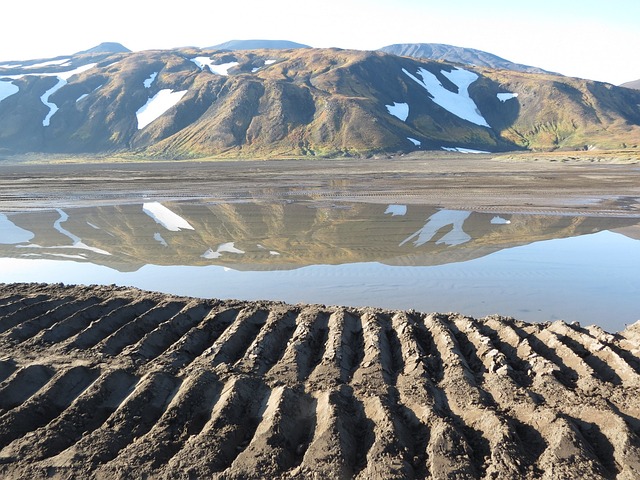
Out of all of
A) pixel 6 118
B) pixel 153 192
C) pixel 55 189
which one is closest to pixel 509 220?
pixel 153 192

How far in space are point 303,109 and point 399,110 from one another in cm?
2940

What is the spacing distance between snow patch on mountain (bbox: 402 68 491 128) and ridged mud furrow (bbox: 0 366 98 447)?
5969 inches

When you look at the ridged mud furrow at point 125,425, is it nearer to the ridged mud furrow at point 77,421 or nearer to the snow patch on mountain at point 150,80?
the ridged mud furrow at point 77,421

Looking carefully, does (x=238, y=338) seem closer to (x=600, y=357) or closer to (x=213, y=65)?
(x=600, y=357)

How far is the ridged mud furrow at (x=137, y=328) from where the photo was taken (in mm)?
7215

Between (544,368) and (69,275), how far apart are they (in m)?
11.6

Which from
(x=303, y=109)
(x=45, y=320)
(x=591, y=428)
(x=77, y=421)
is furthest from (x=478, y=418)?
(x=303, y=109)

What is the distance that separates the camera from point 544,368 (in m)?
6.29

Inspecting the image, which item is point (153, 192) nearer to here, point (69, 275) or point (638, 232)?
point (69, 275)

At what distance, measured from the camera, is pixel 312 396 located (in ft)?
18.5

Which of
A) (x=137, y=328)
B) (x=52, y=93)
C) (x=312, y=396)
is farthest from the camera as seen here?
(x=52, y=93)

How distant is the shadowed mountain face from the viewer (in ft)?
49.3

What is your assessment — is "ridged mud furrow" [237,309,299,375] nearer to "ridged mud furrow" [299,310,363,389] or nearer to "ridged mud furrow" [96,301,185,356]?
"ridged mud furrow" [299,310,363,389]

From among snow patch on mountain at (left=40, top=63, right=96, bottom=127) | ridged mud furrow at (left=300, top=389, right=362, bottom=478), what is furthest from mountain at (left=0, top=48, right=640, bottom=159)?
ridged mud furrow at (left=300, top=389, right=362, bottom=478)
